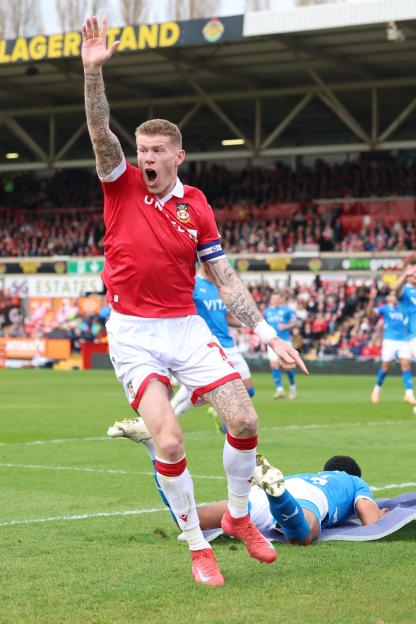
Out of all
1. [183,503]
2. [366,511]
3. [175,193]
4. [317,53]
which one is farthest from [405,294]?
[317,53]

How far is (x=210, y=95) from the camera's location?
4262 centimetres

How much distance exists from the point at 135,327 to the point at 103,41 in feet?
5.16

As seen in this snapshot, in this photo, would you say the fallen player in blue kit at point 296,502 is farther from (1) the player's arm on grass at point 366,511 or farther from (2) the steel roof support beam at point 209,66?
(2) the steel roof support beam at point 209,66

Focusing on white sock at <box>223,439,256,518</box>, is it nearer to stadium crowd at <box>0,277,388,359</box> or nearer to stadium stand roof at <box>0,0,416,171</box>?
stadium stand roof at <box>0,0,416,171</box>

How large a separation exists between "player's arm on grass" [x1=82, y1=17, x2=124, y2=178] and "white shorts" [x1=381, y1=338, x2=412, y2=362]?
52.4 ft

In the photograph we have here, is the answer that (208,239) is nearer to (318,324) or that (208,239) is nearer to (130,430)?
(130,430)

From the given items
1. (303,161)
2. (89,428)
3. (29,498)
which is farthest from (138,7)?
(29,498)

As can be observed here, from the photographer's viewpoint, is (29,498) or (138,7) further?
(138,7)

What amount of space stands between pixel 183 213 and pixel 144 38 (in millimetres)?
→ 30605

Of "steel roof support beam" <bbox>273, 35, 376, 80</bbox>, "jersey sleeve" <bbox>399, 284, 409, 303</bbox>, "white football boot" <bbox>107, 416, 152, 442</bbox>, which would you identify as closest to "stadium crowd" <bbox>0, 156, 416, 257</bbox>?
"steel roof support beam" <bbox>273, 35, 376, 80</bbox>

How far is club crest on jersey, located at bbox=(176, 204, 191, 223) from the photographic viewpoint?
6.31 metres

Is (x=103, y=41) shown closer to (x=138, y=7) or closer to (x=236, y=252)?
(x=236, y=252)

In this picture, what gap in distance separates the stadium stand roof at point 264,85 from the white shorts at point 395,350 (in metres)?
13.3

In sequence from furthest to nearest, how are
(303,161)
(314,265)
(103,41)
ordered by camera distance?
(303,161) → (314,265) → (103,41)
